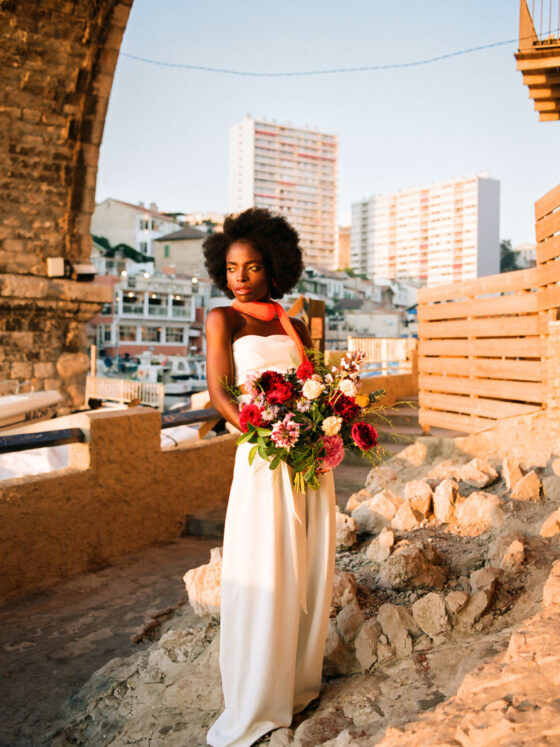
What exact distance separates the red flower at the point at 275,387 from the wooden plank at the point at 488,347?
4547 mm

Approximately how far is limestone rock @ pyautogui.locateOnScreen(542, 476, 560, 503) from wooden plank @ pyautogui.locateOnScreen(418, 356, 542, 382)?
7.11 ft

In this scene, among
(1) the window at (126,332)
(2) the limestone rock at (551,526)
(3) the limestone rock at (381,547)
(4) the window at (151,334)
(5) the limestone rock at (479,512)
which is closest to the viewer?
(2) the limestone rock at (551,526)

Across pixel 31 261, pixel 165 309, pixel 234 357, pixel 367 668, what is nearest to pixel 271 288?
pixel 234 357

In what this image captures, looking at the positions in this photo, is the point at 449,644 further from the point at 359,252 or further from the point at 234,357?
the point at 359,252

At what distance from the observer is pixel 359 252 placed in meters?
154

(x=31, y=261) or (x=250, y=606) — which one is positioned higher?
(x=31, y=261)

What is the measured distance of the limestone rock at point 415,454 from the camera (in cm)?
633

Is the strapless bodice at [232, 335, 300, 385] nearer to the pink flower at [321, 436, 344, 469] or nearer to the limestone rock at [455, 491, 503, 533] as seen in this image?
the pink flower at [321, 436, 344, 469]

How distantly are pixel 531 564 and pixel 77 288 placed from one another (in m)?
8.13

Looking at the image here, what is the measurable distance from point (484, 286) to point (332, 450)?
5.21 meters

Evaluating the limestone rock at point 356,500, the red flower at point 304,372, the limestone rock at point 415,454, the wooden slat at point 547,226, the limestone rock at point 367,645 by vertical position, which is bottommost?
the limestone rock at point 367,645

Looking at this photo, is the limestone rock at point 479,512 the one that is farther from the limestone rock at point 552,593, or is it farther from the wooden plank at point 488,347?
the wooden plank at point 488,347

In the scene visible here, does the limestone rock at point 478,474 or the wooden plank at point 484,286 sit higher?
the wooden plank at point 484,286

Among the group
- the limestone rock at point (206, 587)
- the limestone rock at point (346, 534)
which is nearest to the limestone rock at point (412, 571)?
the limestone rock at point (346, 534)
